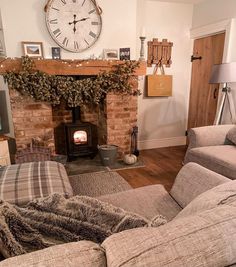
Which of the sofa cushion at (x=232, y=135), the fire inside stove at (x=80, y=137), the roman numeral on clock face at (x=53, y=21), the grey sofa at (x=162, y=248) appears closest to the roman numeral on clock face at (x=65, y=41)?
the roman numeral on clock face at (x=53, y=21)

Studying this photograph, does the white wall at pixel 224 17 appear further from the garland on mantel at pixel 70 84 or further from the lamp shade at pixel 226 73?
the garland on mantel at pixel 70 84

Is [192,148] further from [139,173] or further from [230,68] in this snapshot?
[230,68]

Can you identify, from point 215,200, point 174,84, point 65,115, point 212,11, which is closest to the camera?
point 215,200

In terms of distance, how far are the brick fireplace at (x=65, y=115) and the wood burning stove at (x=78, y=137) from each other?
0.21 metres

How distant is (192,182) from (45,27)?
2625mm

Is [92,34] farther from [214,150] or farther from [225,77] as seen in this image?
[214,150]

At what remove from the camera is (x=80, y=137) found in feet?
11.0

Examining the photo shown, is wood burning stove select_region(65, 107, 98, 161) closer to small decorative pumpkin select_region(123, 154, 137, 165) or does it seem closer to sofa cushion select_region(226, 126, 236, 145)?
small decorative pumpkin select_region(123, 154, 137, 165)

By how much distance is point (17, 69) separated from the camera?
2695 millimetres

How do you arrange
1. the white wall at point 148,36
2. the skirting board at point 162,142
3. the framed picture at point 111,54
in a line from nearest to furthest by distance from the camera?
the white wall at point 148,36, the framed picture at point 111,54, the skirting board at point 162,142

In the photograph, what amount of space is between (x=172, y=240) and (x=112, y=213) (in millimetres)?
406

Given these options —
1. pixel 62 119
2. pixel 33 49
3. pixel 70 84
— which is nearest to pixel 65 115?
pixel 62 119

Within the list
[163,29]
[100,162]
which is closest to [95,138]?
[100,162]

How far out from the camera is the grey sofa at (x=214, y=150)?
2131 millimetres
